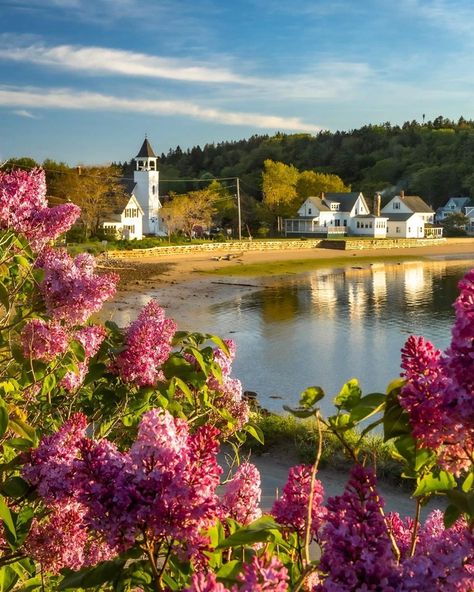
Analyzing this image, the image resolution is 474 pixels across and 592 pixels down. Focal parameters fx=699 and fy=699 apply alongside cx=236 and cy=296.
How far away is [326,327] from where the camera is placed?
101 feet

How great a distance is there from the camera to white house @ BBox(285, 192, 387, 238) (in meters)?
89.6

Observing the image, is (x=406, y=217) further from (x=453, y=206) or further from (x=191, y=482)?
(x=191, y=482)

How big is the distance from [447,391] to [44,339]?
230 cm

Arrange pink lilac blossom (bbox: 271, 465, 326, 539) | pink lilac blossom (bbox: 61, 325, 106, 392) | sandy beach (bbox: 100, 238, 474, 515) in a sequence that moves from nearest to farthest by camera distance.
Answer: pink lilac blossom (bbox: 271, 465, 326, 539) → pink lilac blossom (bbox: 61, 325, 106, 392) → sandy beach (bbox: 100, 238, 474, 515)

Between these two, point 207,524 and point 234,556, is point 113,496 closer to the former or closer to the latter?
point 207,524

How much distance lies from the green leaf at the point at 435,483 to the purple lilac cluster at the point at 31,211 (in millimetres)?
2581

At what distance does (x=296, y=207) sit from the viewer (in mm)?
90500

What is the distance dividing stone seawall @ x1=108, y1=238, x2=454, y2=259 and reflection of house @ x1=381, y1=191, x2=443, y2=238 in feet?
21.0

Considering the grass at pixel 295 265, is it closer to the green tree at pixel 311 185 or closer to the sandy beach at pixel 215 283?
the sandy beach at pixel 215 283

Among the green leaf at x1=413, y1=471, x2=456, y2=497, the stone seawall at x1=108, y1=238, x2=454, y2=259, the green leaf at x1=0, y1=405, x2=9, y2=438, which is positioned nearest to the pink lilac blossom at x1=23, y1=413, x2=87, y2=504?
the green leaf at x1=0, y1=405, x2=9, y2=438

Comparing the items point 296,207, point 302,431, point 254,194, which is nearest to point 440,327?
point 302,431

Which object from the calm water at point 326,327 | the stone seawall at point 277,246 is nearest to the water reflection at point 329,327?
the calm water at point 326,327

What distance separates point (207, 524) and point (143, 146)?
263 feet

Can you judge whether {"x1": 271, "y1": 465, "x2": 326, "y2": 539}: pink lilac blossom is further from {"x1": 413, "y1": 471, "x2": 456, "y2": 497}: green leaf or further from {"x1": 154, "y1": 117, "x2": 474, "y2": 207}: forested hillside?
{"x1": 154, "y1": 117, "x2": 474, "y2": 207}: forested hillside
